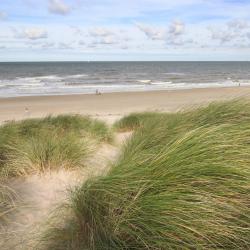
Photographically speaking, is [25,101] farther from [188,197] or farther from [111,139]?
[188,197]

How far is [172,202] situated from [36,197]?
77.9 inches

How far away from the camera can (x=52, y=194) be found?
4562mm

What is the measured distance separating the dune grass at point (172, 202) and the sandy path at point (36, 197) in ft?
0.96

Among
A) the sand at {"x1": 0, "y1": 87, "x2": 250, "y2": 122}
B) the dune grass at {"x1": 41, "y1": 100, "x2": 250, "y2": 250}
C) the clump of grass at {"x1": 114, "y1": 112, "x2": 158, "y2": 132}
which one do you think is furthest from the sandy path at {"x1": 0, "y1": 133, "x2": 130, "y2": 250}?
the sand at {"x1": 0, "y1": 87, "x2": 250, "y2": 122}

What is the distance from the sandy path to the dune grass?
0.29 meters

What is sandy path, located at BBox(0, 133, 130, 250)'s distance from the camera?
347 centimetres

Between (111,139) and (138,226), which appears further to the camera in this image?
(111,139)

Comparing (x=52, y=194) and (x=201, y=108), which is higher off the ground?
(x=201, y=108)

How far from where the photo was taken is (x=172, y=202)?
115 inches

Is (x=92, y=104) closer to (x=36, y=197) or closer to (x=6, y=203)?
(x=36, y=197)

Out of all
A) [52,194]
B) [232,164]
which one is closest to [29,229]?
[52,194]

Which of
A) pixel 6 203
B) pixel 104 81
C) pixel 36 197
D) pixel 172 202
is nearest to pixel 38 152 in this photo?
pixel 36 197

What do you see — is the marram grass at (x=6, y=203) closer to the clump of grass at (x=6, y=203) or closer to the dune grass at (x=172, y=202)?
the clump of grass at (x=6, y=203)

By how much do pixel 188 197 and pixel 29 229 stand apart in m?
1.42
